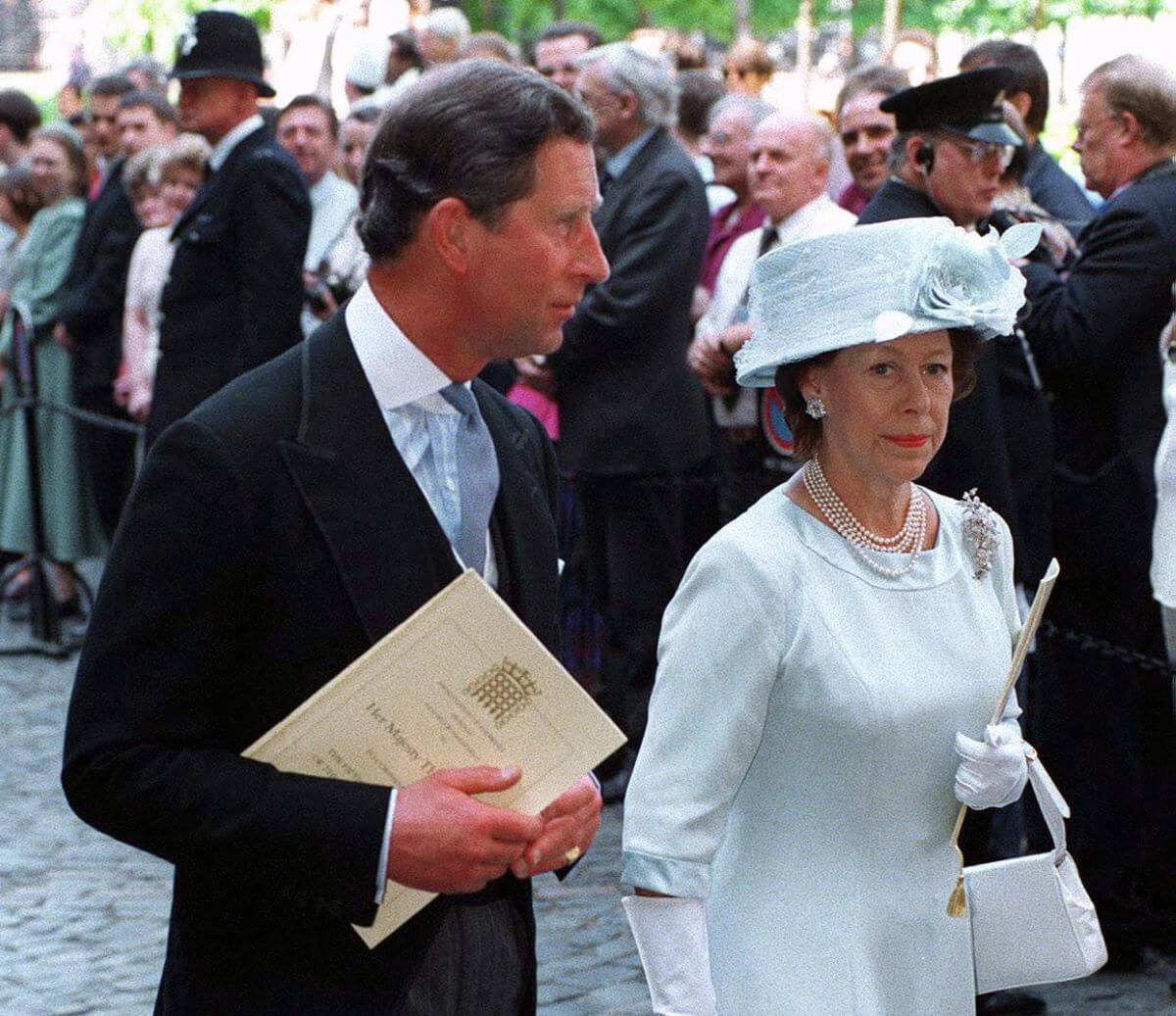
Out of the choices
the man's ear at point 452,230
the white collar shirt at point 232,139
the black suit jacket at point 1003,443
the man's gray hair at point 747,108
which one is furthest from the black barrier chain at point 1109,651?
the white collar shirt at point 232,139

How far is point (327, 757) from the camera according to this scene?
2.40m

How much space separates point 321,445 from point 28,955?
3816 mm

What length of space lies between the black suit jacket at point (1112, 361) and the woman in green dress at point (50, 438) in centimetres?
637

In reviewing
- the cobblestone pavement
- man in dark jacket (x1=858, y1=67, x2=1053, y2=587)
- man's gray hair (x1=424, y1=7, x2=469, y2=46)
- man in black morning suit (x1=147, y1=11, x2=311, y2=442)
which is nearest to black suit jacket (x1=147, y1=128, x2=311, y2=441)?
man in black morning suit (x1=147, y1=11, x2=311, y2=442)

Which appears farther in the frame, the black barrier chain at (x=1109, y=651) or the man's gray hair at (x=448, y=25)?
the man's gray hair at (x=448, y=25)

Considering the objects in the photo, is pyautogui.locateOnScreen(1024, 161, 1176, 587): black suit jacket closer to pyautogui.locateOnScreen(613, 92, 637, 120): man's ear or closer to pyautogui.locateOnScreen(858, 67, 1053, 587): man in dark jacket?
pyautogui.locateOnScreen(858, 67, 1053, 587): man in dark jacket

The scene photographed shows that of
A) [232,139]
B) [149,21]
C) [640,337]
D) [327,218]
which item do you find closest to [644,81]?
[640,337]

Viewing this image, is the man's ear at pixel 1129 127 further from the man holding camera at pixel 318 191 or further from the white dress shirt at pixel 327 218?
the white dress shirt at pixel 327 218

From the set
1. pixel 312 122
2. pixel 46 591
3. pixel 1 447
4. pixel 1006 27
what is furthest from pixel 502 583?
pixel 1006 27

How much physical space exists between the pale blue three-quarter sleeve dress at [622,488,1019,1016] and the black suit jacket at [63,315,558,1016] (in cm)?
66

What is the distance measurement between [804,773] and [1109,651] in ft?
9.52

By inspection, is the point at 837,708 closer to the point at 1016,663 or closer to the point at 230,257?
the point at 1016,663

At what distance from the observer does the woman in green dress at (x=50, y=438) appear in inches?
437

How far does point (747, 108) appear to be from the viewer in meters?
8.65
